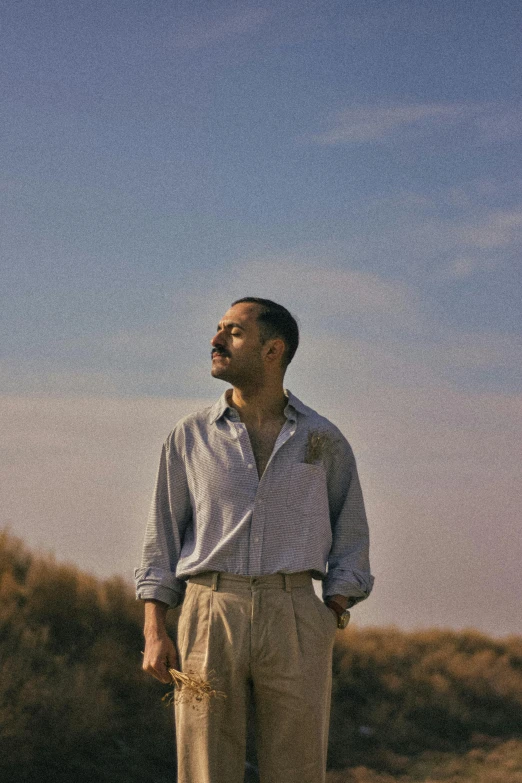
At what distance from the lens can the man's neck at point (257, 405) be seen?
4.27 metres

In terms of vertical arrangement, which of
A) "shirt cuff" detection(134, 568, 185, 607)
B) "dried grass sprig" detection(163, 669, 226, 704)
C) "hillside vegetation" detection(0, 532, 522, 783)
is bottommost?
"hillside vegetation" detection(0, 532, 522, 783)

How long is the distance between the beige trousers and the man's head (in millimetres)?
885

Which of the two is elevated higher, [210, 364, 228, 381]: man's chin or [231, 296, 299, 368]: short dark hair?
[231, 296, 299, 368]: short dark hair

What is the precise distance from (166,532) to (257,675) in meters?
0.75

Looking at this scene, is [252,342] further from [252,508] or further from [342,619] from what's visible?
[342,619]

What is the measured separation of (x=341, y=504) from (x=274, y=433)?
1.45ft

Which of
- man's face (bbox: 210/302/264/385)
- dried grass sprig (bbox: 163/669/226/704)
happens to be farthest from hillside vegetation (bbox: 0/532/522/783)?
man's face (bbox: 210/302/264/385)

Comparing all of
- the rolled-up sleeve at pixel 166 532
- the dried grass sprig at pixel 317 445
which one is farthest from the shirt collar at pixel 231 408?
the rolled-up sleeve at pixel 166 532

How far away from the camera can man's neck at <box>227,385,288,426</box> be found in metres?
4.27

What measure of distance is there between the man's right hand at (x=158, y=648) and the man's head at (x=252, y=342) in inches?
41.0

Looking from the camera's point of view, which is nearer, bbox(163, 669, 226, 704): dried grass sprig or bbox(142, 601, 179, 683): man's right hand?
bbox(163, 669, 226, 704): dried grass sprig

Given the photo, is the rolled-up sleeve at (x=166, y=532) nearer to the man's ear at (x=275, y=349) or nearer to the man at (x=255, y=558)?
the man at (x=255, y=558)

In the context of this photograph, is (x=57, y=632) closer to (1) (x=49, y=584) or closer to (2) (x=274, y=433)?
(1) (x=49, y=584)

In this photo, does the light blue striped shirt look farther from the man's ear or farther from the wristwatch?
the man's ear
